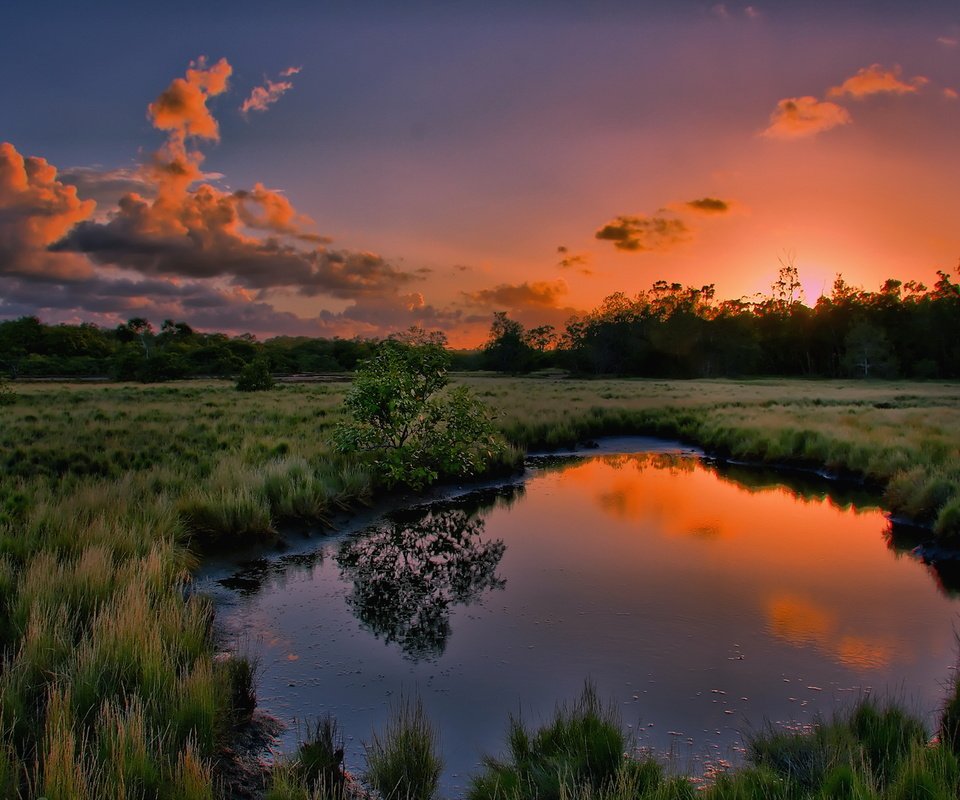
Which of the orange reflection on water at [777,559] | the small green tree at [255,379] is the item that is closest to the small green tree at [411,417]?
the orange reflection on water at [777,559]

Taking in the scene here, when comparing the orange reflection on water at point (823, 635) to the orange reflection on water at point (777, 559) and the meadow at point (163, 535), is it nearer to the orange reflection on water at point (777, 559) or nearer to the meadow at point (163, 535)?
the orange reflection on water at point (777, 559)

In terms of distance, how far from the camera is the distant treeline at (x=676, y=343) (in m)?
75.9

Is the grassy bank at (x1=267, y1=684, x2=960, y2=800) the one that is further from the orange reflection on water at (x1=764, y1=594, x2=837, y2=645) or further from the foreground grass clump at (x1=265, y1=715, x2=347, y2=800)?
the orange reflection on water at (x1=764, y1=594, x2=837, y2=645)

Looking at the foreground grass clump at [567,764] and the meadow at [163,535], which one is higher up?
the meadow at [163,535]

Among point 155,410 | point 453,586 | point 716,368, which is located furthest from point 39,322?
point 453,586

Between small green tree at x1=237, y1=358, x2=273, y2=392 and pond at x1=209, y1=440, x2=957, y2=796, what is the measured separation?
36.3 meters

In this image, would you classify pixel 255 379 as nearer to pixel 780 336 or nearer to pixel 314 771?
pixel 314 771

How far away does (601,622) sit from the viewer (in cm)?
804

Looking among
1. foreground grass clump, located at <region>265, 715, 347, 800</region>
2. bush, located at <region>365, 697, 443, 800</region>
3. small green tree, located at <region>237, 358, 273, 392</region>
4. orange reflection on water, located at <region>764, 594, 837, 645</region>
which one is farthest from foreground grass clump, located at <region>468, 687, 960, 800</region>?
small green tree, located at <region>237, 358, 273, 392</region>

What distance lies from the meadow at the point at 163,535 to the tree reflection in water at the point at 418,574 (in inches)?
66.1

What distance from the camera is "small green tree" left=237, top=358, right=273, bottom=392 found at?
4650 centimetres

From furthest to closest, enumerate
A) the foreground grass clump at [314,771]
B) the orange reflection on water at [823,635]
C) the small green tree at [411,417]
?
the small green tree at [411,417] → the orange reflection on water at [823,635] → the foreground grass clump at [314,771]

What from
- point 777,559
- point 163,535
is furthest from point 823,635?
point 163,535

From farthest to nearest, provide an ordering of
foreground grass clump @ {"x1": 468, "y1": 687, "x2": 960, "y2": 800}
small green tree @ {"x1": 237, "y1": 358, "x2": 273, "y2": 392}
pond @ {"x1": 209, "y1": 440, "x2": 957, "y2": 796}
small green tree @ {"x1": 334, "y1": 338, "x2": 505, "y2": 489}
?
small green tree @ {"x1": 237, "y1": 358, "x2": 273, "y2": 392}, small green tree @ {"x1": 334, "y1": 338, "x2": 505, "y2": 489}, pond @ {"x1": 209, "y1": 440, "x2": 957, "y2": 796}, foreground grass clump @ {"x1": 468, "y1": 687, "x2": 960, "y2": 800}
